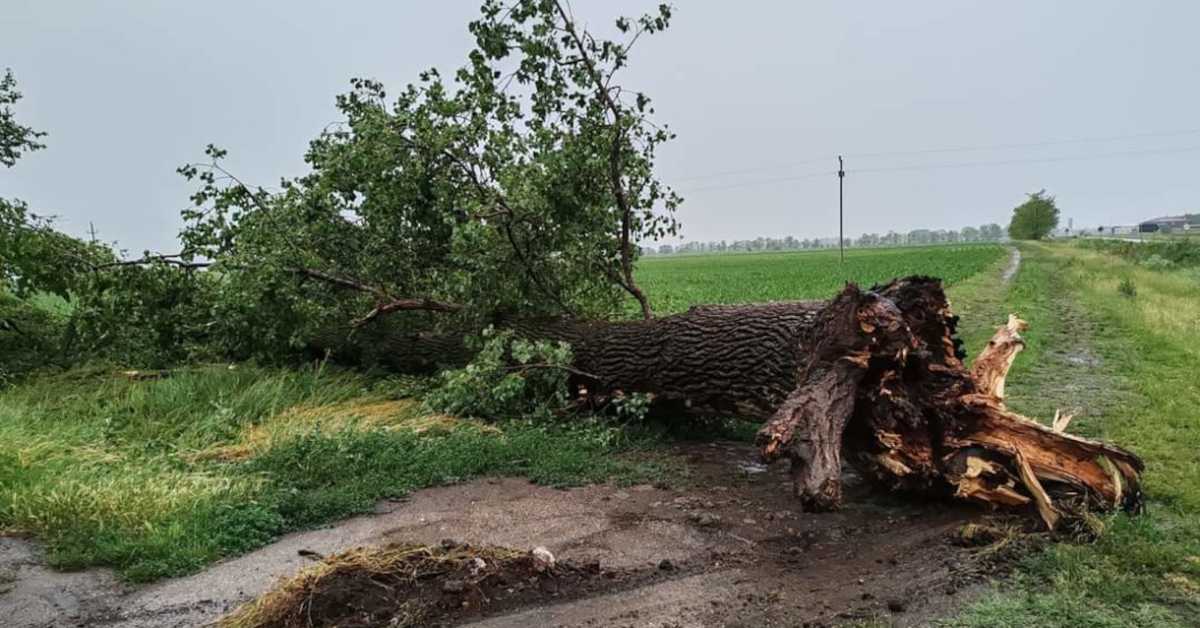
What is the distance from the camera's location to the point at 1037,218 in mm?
89875

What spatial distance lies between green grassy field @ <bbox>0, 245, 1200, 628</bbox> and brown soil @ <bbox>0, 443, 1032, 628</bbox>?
241mm

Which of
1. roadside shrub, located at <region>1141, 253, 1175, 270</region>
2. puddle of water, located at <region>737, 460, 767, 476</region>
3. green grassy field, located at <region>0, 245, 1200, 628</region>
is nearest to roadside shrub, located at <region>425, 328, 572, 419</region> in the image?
green grassy field, located at <region>0, 245, 1200, 628</region>

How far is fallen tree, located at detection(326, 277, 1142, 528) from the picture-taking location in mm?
3697

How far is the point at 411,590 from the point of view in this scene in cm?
313

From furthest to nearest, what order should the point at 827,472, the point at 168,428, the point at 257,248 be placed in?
the point at 257,248 < the point at 168,428 < the point at 827,472

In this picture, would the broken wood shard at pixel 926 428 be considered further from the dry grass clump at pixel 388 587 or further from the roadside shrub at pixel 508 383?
the roadside shrub at pixel 508 383

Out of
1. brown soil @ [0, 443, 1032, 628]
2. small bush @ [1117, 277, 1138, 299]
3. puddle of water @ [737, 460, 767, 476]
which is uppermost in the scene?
small bush @ [1117, 277, 1138, 299]

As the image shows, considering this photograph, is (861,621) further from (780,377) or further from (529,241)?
(529,241)

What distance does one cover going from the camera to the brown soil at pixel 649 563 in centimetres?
302

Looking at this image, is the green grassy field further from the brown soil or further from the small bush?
the small bush

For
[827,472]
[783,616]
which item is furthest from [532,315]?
[783,616]

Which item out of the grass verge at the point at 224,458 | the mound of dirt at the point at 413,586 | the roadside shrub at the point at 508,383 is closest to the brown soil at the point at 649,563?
the mound of dirt at the point at 413,586

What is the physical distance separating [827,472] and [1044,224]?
3928 inches

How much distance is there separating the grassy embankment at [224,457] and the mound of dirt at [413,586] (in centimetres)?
85
